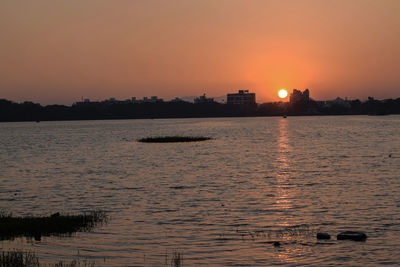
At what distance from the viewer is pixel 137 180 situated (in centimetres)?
5388

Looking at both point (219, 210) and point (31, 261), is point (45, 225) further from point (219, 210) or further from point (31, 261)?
point (219, 210)

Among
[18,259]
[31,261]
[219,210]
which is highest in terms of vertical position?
[18,259]

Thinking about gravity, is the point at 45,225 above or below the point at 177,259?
above

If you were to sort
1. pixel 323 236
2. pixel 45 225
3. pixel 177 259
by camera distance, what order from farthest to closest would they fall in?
pixel 45 225 < pixel 323 236 < pixel 177 259

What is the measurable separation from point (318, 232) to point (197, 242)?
648 cm

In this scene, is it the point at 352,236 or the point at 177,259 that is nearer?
the point at 177,259

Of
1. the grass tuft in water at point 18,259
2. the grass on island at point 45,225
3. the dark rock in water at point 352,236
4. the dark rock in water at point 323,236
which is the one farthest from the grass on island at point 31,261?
the dark rock in water at point 352,236

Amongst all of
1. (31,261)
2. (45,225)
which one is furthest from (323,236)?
(45,225)

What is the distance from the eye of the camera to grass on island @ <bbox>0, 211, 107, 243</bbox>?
88.7 ft

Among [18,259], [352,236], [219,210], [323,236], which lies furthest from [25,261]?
[219,210]

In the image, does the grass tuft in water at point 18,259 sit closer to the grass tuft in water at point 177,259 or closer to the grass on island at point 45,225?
the grass on island at point 45,225

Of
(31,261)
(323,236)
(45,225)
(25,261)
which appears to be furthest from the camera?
(45,225)

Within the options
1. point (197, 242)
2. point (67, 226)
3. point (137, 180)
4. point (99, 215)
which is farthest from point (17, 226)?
point (137, 180)

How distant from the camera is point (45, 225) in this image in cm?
2820
